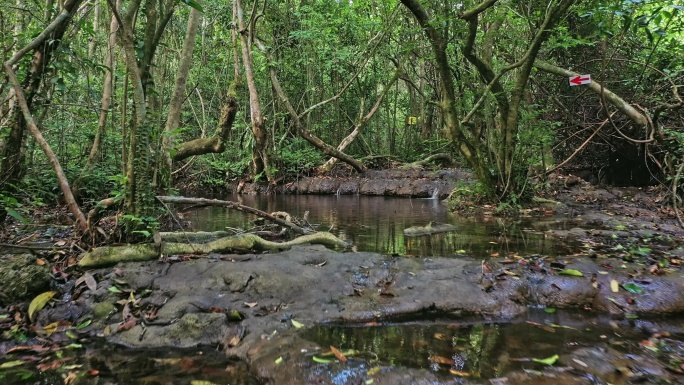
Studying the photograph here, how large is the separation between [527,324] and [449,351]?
958 millimetres

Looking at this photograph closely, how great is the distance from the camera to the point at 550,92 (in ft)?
39.1

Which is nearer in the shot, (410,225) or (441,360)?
(441,360)

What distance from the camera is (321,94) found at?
18922 millimetres

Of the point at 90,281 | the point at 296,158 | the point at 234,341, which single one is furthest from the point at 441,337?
the point at 296,158

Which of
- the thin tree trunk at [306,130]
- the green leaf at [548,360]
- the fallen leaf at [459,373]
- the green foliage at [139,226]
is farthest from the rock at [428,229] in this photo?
the thin tree trunk at [306,130]

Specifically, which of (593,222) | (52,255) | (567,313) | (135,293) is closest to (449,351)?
(567,313)

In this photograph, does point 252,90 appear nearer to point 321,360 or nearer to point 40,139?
point 40,139

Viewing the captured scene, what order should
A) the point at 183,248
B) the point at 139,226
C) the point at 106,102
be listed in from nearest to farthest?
the point at 139,226 → the point at 183,248 → the point at 106,102

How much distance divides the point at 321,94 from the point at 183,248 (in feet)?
48.7

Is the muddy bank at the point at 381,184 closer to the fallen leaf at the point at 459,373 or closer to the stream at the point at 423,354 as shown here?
the stream at the point at 423,354

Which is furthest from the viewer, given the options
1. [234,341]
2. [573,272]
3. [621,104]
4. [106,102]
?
[621,104]

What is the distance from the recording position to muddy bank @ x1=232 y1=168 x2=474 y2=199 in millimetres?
14633

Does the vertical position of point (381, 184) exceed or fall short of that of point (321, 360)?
it exceeds it

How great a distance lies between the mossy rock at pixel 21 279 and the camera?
384 cm
